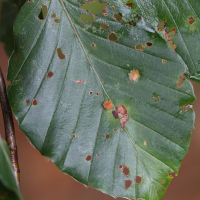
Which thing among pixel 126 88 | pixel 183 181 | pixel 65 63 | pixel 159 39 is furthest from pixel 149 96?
pixel 183 181

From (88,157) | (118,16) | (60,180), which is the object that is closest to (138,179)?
(88,157)

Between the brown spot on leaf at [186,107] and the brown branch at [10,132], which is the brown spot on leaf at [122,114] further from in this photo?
the brown branch at [10,132]

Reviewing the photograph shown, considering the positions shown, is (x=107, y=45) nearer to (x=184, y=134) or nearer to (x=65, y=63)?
(x=65, y=63)

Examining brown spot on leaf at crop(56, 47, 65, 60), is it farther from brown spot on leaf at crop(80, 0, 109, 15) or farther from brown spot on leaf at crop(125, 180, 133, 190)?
brown spot on leaf at crop(125, 180, 133, 190)

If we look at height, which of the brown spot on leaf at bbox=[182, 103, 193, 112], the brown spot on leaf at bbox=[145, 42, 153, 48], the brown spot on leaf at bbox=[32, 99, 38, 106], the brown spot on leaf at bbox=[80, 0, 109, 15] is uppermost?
the brown spot on leaf at bbox=[80, 0, 109, 15]

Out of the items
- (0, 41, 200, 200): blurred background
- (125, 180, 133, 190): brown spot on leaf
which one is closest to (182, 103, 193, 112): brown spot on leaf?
(125, 180, 133, 190): brown spot on leaf
